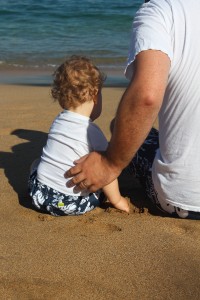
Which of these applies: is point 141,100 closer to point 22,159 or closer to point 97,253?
point 97,253

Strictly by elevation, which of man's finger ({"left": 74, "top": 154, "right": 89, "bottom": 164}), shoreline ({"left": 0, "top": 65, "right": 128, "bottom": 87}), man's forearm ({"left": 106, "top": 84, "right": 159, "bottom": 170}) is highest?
man's forearm ({"left": 106, "top": 84, "right": 159, "bottom": 170})

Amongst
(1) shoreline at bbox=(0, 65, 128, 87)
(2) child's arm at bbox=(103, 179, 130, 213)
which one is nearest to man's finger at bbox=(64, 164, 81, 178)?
(2) child's arm at bbox=(103, 179, 130, 213)

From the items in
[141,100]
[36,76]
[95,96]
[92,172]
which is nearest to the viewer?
[141,100]

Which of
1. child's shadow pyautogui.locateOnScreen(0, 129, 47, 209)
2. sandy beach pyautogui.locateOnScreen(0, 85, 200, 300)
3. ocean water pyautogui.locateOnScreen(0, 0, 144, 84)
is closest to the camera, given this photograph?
sandy beach pyautogui.locateOnScreen(0, 85, 200, 300)

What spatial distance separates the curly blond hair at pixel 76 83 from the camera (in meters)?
3.16

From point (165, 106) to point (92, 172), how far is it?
1.56 feet

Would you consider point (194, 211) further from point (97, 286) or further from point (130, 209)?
point (97, 286)

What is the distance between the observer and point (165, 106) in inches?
104

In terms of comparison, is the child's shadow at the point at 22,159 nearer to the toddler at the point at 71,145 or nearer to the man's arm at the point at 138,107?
the toddler at the point at 71,145

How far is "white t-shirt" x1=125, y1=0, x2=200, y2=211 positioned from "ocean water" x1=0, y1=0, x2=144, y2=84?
245 inches

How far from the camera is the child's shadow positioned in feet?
11.7

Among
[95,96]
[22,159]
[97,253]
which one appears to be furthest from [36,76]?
[97,253]

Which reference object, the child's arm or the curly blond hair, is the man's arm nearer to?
the child's arm

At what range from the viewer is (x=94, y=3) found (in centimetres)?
2033
